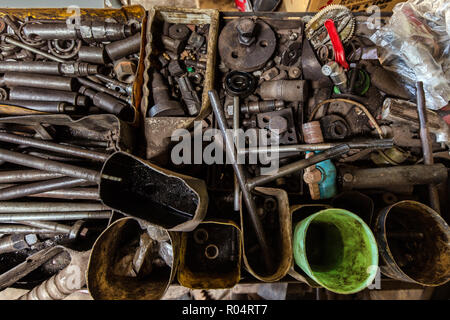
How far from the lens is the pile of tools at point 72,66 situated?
180cm

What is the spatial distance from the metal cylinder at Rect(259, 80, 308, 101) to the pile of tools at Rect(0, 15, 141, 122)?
1102 millimetres

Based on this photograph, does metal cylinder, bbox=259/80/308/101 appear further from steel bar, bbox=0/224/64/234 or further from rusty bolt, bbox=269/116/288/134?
steel bar, bbox=0/224/64/234

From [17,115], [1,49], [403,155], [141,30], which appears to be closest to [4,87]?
[1,49]

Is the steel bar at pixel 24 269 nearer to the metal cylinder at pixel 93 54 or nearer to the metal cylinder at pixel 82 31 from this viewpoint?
the metal cylinder at pixel 93 54

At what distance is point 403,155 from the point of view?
64.4 inches

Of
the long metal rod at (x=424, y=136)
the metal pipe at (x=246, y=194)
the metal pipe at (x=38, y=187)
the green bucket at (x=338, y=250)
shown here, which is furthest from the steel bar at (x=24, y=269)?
the long metal rod at (x=424, y=136)

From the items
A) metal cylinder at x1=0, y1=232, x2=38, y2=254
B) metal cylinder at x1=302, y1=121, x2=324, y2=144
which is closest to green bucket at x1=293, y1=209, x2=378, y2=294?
metal cylinder at x1=302, y1=121, x2=324, y2=144

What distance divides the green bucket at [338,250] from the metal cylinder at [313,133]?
1.79 ft

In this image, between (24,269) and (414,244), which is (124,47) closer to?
(24,269)

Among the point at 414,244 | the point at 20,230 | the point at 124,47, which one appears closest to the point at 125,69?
the point at 124,47

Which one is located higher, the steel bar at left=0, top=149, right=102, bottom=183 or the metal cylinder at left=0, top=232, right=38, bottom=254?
the steel bar at left=0, top=149, right=102, bottom=183

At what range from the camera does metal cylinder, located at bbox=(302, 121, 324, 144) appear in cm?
162

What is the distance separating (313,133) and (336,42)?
711mm
